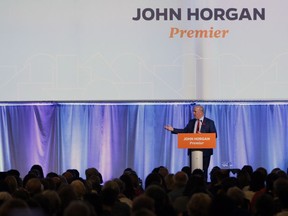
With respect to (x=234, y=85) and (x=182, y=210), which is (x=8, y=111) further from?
(x=182, y=210)

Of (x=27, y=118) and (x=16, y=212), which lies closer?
(x=16, y=212)

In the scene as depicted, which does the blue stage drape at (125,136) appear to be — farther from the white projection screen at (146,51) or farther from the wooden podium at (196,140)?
the wooden podium at (196,140)

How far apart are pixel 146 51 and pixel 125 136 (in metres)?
1.89

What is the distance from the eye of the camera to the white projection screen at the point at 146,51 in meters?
13.2

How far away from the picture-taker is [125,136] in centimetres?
1388

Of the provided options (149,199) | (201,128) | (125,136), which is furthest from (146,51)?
(149,199)

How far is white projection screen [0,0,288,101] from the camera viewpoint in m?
13.2

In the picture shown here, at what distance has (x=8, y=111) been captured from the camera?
45.5ft

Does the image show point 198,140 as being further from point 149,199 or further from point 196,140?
point 149,199

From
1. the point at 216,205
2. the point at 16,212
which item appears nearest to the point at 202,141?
the point at 216,205

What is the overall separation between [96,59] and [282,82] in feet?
12.3

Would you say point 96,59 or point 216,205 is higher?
point 96,59

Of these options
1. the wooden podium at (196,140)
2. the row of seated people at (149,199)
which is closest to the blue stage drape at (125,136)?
the wooden podium at (196,140)

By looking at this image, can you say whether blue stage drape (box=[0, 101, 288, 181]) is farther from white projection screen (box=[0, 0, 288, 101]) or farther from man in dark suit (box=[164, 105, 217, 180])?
man in dark suit (box=[164, 105, 217, 180])
